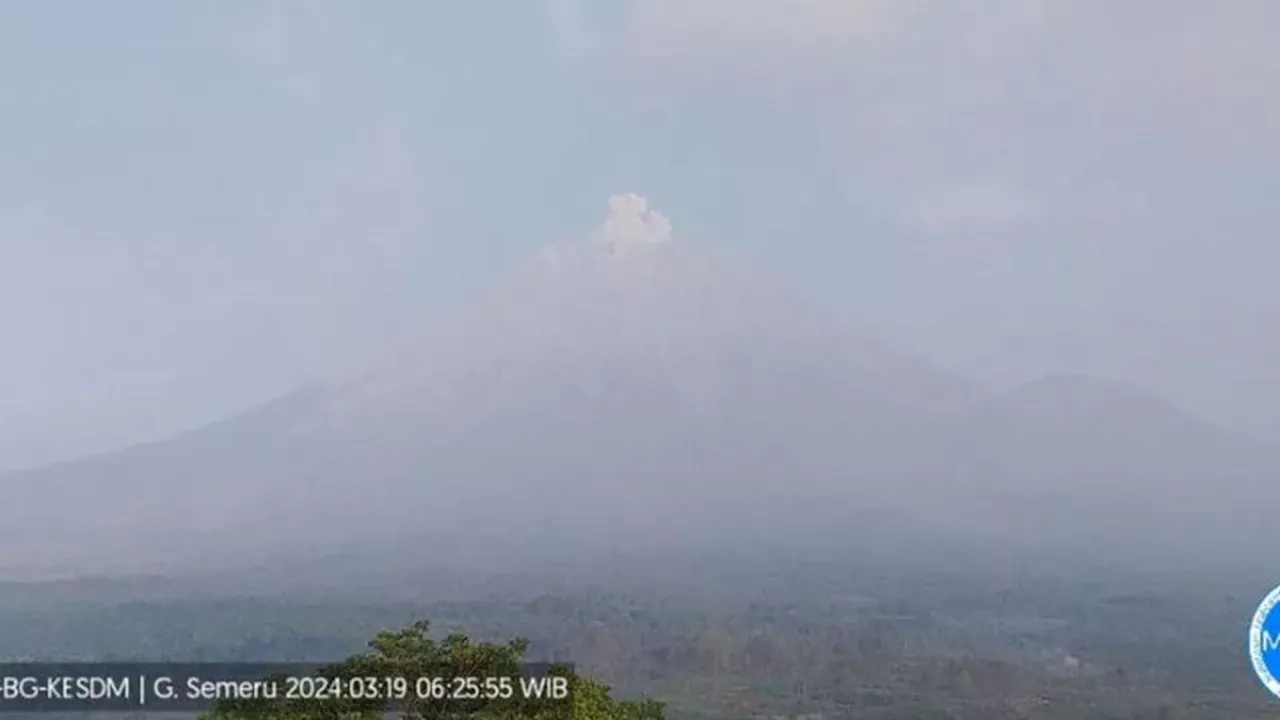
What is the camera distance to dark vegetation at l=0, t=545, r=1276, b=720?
1532 inches

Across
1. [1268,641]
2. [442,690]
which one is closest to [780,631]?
[442,690]

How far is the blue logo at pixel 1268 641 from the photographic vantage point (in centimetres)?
750

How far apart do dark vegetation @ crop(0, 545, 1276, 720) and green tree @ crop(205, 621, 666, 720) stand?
27956 mm

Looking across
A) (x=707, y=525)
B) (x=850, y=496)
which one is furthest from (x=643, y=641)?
(x=850, y=496)

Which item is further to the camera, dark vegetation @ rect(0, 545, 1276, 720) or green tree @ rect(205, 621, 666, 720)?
dark vegetation @ rect(0, 545, 1276, 720)

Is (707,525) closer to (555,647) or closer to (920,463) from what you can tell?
(920,463)

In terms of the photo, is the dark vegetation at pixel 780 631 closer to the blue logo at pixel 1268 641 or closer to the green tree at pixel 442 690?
the green tree at pixel 442 690

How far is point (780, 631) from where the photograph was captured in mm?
50688

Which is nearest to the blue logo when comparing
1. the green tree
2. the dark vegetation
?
the green tree

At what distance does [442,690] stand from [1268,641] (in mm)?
5397

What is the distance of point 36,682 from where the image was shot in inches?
449

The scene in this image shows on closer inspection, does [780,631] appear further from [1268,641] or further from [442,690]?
[1268,641]

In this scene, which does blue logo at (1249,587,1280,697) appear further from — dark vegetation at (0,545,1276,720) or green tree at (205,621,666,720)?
dark vegetation at (0,545,1276,720)

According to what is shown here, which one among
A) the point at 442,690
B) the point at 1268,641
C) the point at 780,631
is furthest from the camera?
the point at 780,631
